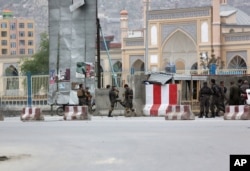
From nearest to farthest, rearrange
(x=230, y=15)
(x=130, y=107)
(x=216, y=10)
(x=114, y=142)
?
(x=114, y=142) → (x=130, y=107) → (x=216, y=10) → (x=230, y=15)

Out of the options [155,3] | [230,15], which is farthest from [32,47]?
[230,15]

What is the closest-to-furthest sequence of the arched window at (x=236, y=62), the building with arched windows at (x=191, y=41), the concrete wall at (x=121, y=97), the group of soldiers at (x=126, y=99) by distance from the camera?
1. the group of soldiers at (x=126, y=99)
2. the concrete wall at (x=121, y=97)
3. the building with arched windows at (x=191, y=41)
4. the arched window at (x=236, y=62)

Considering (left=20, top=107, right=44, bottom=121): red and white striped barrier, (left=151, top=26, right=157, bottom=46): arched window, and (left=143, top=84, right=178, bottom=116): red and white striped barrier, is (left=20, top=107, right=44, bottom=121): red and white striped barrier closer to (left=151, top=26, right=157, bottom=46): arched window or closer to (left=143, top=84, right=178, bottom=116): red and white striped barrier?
(left=143, top=84, right=178, bottom=116): red and white striped barrier

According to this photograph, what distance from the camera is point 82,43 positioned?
36562mm

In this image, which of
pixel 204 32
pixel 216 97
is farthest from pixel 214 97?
pixel 204 32

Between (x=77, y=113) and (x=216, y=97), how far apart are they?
18.5 ft

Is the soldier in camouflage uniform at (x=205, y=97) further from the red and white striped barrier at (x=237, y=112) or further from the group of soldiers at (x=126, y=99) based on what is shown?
the group of soldiers at (x=126, y=99)

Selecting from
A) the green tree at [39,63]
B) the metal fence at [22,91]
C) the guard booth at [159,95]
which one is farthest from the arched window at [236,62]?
the guard booth at [159,95]

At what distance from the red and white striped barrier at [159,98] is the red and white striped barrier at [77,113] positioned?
3.85m

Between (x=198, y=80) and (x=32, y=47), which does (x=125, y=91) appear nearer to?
(x=198, y=80)

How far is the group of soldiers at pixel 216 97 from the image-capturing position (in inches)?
1175

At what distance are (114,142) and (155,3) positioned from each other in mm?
174846

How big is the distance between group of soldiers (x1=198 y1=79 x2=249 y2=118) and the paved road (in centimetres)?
797

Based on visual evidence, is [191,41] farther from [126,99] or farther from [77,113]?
[77,113]
